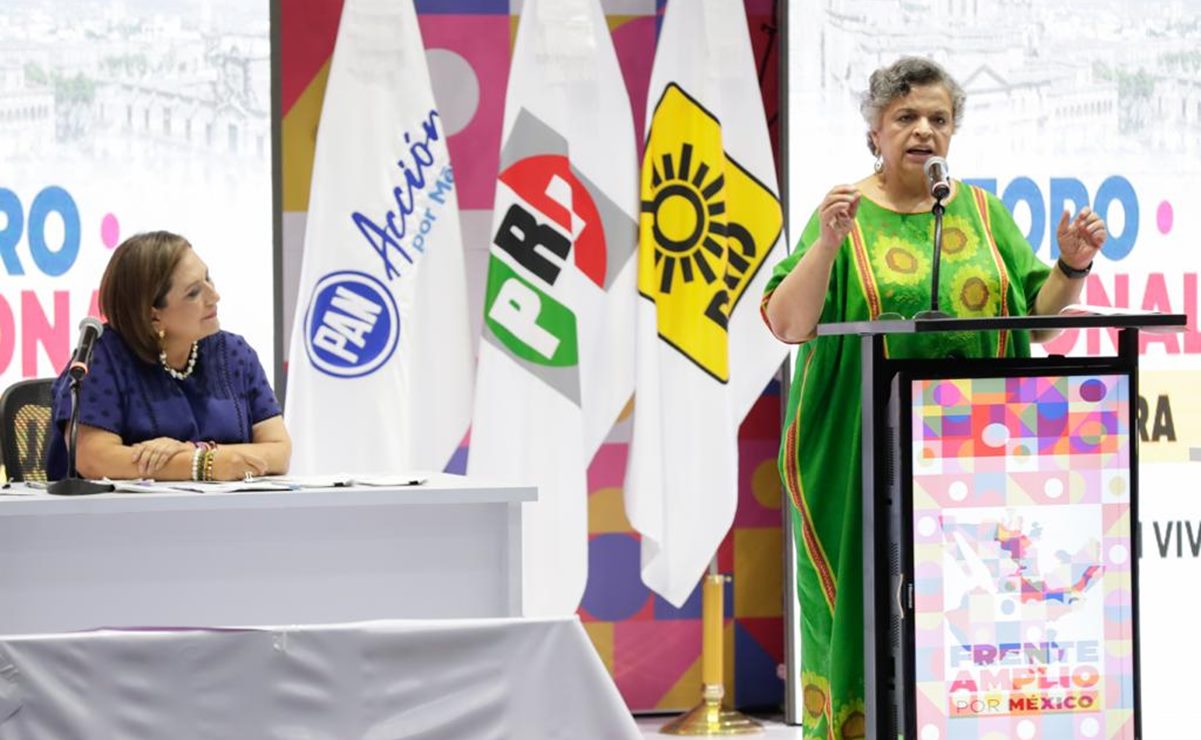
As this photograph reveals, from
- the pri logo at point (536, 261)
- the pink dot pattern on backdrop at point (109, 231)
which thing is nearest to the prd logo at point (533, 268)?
the pri logo at point (536, 261)

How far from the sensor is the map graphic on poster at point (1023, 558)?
2539mm

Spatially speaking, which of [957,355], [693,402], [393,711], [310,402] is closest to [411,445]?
[310,402]

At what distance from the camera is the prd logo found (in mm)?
4410

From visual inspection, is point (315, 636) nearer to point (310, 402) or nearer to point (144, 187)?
point (310, 402)

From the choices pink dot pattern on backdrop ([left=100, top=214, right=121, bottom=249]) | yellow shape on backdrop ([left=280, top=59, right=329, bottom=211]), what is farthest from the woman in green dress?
pink dot pattern on backdrop ([left=100, top=214, right=121, bottom=249])

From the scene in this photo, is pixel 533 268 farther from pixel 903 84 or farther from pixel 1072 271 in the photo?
pixel 1072 271

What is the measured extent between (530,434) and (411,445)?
0.32 m

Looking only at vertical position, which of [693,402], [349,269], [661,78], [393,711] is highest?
[661,78]

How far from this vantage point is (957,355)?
2811 mm

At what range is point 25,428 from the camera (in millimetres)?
→ 3592

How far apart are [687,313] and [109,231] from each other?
62.7 inches

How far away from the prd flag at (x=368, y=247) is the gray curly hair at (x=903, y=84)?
1.70 m

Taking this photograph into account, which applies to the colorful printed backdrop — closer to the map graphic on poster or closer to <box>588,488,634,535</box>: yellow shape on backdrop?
<box>588,488,634,535</box>: yellow shape on backdrop

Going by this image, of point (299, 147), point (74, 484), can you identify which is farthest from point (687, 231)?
point (74, 484)
